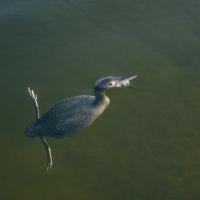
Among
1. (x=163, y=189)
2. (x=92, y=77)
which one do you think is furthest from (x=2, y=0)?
(x=163, y=189)

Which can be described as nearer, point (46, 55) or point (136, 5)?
point (46, 55)

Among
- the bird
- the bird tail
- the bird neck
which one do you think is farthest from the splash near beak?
the bird tail

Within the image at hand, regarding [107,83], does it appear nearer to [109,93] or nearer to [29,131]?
[109,93]

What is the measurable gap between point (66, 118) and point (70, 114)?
0.09m

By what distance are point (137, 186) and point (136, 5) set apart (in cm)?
432

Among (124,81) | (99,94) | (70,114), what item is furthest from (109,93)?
(70,114)

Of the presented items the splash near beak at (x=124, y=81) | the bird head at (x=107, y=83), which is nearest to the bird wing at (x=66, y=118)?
the bird head at (x=107, y=83)

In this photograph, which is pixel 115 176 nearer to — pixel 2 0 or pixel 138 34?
Answer: pixel 138 34

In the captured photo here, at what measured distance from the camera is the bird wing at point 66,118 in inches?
278

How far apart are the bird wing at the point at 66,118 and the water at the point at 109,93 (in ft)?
0.62

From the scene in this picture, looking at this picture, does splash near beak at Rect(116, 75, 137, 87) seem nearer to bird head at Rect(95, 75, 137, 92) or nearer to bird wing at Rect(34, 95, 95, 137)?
bird head at Rect(95, 75, 137, 92)

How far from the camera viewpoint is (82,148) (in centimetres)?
714

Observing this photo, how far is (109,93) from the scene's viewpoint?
8.04m

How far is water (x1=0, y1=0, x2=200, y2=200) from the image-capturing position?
22.1 feet
